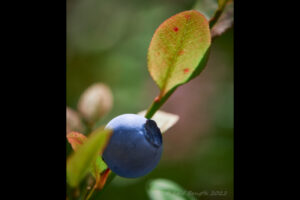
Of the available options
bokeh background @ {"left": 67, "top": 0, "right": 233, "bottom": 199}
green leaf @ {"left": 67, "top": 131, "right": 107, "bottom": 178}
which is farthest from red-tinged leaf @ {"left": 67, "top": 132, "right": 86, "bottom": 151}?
bokeh background @ {"left": 67, "top": 0, "right": 233, "bottom": 199}

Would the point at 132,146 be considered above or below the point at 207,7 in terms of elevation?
below

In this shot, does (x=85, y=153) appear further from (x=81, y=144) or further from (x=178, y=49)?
(x=178, y=49)

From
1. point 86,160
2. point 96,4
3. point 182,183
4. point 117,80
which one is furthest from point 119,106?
point 86,160

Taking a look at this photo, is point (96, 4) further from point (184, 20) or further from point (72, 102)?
point (184, 20)

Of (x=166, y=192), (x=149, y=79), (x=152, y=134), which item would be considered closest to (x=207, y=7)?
(x=152, y=134)

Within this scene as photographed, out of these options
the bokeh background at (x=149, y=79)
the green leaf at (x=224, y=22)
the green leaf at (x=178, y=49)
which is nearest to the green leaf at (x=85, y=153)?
the green leaf at (x=178, y=49)
